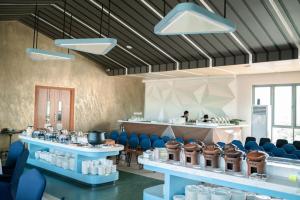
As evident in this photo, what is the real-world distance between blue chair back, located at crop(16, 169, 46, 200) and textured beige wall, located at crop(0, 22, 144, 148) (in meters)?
7.16

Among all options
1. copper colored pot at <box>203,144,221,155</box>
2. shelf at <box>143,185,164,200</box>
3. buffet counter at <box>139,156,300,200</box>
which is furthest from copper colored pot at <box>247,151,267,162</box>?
shelf at <box>143,185,164,200</box>

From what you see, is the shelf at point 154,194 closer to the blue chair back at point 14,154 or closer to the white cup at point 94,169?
the white cup at point 94,169

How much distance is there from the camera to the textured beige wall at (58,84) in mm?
9188

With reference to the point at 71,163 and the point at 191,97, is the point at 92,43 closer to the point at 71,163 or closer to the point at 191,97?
the point at 71,163

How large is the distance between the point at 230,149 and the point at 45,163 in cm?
514

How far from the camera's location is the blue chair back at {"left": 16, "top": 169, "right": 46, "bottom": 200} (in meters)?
2.52

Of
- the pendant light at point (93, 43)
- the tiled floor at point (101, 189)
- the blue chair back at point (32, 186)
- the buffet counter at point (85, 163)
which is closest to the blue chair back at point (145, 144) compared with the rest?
the tiled floor at point (101, 189)

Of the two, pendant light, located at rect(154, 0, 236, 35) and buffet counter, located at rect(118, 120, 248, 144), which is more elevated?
pendant light, located at rect(154, 0, 236, 35)

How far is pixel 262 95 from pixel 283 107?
816mm

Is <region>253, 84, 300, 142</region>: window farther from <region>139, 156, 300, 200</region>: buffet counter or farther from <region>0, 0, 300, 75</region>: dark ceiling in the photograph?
<region>139, 156, 300, 200</region>: buffet counter

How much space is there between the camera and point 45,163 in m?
6.82

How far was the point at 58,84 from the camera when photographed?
10.5 metres

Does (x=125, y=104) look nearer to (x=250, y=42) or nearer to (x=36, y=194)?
(x=250, y=42)

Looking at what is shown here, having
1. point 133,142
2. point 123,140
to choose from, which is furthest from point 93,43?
point 123,140
